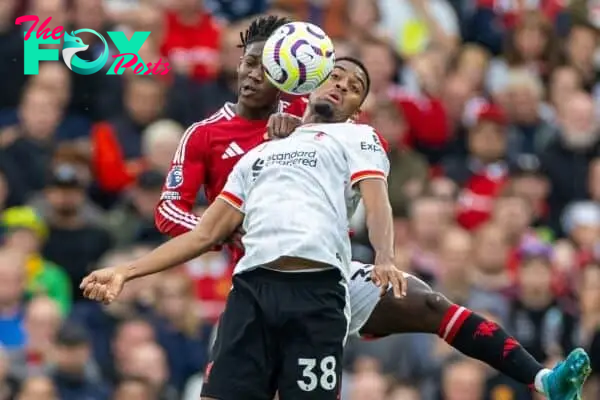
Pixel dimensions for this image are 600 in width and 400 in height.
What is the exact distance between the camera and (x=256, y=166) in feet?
34.1

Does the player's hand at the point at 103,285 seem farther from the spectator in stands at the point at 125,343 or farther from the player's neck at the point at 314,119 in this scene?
the spectator in stands at the point at 125,343

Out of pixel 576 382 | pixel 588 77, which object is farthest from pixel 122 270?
pixel 588 77

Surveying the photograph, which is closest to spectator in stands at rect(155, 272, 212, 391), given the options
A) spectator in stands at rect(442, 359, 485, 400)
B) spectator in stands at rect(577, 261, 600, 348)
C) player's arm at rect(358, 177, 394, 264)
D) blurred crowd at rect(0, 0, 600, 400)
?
blurred crowd at rect(0, 0, 600, 400)

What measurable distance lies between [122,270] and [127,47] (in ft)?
23.3

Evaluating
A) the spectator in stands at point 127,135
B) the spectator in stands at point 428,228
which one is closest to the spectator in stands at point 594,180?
the spectator in stands at point 428,228

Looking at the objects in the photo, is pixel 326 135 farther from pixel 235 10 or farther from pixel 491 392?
pixel 235 10

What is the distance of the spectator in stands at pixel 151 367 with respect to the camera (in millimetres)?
15031

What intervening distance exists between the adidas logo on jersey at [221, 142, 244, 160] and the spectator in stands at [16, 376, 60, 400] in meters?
3.57

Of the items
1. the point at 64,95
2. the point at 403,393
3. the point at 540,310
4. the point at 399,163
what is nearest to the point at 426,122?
the point at 399,163

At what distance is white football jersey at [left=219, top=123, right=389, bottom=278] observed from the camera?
33.4 feet

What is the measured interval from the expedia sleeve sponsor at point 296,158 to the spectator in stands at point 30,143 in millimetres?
6147

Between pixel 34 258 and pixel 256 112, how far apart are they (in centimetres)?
488

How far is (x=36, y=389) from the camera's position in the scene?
14125mm

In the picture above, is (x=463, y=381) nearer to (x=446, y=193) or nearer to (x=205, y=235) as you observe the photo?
(x=446, y=193)
